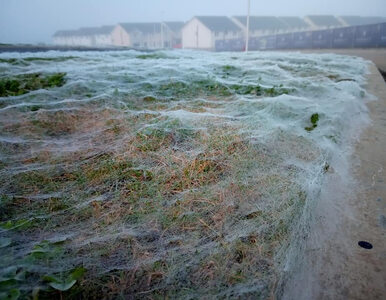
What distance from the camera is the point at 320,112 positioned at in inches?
115

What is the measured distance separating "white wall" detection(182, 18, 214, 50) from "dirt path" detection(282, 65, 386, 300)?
2121 inches

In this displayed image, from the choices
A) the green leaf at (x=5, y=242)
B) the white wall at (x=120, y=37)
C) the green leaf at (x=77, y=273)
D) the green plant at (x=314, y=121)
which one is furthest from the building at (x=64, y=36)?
the green leaf at (x=77, y=273)

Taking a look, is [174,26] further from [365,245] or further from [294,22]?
[365,245]

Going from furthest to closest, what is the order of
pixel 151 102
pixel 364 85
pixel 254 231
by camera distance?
pixel 364 85
pixel 151 102
pixel 254 231

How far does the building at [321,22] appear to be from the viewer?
71.0 m

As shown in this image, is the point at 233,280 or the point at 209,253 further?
the point at 209,253

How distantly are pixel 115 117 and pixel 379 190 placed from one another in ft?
7.57

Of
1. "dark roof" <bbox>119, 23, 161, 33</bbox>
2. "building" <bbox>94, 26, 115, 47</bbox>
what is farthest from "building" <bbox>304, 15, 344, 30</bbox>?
"building" <bbox>94, 26, 115, 47</bbox>

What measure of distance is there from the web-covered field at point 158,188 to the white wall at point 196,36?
52.6 metres

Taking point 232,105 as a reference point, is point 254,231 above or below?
below

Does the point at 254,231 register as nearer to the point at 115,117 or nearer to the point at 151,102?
the point at 115,117

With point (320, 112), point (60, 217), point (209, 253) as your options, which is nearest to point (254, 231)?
point (209, 253)

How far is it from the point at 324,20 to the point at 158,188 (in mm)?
90535

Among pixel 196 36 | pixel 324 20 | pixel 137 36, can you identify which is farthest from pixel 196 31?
pixel 324 20
